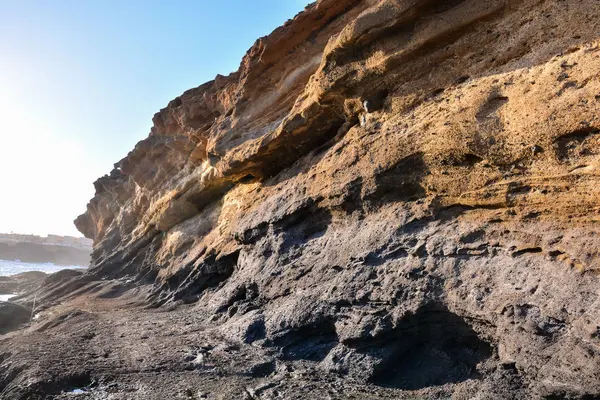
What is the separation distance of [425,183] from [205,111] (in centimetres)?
1545

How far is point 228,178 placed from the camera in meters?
16.3

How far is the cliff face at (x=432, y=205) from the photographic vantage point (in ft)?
19.2

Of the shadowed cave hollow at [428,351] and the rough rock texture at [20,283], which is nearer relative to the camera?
the shadowed cave hollow at [428,351]

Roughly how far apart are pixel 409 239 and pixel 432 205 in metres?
0.81

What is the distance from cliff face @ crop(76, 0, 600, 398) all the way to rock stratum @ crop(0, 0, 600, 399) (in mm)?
32

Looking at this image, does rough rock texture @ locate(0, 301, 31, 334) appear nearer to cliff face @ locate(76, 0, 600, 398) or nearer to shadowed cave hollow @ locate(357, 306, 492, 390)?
cliff face @ locate(76, 0, 600, 398)

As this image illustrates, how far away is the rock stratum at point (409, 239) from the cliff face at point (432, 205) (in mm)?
32

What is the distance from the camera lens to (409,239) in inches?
315

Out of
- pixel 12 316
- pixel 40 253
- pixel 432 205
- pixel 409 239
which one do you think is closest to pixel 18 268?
pixel 40 253

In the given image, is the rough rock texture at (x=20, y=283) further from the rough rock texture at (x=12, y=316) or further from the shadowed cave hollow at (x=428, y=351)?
the shadowed cave hollow at (x=428, y=351)

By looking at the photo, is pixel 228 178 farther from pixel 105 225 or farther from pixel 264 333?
→ pixel 105 225

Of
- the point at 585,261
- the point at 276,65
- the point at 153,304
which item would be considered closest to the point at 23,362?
the point at 153,304

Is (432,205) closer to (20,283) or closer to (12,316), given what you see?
(12,316)

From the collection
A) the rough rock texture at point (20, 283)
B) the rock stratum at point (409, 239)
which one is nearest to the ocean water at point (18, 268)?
the rough rock texture at point (20, 283)
